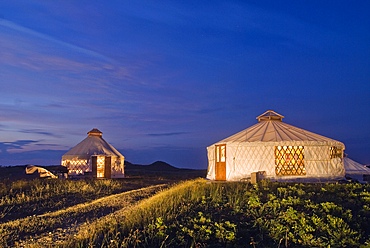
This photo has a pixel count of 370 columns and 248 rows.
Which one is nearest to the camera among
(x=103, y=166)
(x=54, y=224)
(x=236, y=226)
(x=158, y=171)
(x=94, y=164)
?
(x=236, y=226)

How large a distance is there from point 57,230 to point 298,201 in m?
4.70

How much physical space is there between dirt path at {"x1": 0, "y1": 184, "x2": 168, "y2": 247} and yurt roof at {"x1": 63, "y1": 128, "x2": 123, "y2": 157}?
11.4 meters

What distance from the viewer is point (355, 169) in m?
14.1

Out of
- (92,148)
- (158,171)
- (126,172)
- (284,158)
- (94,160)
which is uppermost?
(92,148)

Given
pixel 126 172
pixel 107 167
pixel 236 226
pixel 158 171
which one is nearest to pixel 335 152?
pixel 236 226

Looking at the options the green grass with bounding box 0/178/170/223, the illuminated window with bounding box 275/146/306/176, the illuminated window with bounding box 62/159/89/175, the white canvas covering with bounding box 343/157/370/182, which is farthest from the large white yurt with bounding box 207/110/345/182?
the illuminated window with bounding box 62/159/89/175

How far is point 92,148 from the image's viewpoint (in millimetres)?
19297

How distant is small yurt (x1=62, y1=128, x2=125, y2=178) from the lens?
18531 mm

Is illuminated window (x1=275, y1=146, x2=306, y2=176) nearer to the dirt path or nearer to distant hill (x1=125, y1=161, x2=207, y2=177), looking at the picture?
the dirt path

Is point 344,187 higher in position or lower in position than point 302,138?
lower

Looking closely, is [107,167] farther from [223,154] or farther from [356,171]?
[356,171]

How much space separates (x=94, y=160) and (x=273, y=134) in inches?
461

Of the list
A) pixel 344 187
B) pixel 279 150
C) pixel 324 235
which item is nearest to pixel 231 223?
pixel 324 235

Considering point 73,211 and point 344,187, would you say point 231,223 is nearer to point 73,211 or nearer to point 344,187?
point 73,211
